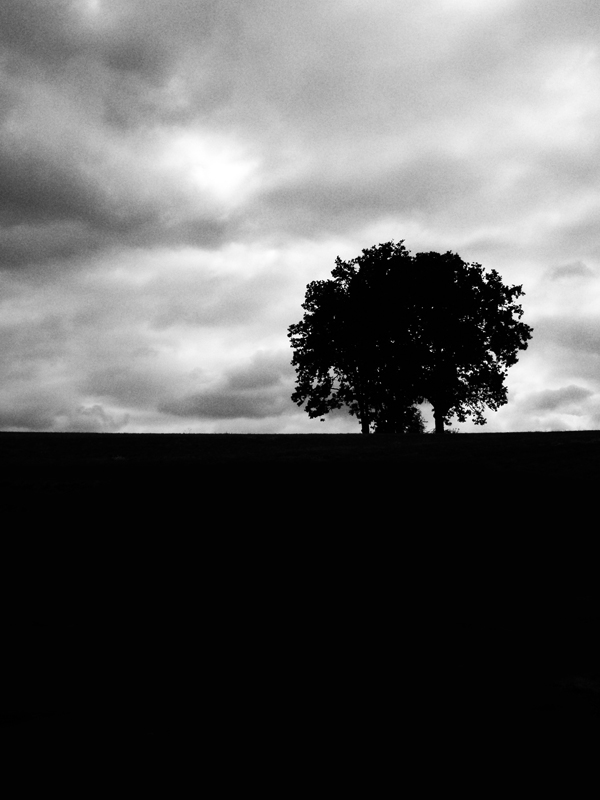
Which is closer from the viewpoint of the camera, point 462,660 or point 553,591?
point 462,660

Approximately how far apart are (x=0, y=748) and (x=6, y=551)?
4.15 metres

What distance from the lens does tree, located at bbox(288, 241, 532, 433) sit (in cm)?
4006

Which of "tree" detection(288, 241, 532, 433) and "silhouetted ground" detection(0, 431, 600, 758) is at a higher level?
"tree" detection(288, 241, 532, 433)

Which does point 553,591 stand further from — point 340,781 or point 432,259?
point 432,259

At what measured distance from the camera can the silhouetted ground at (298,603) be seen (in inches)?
190

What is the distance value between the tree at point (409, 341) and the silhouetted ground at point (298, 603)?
27522mm

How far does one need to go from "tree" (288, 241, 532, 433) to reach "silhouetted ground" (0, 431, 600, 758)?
2752 centimetres

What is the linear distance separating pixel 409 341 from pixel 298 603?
113 feet

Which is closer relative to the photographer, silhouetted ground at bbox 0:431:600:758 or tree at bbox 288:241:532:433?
silhouetted ground at bbox 0:431:600:758

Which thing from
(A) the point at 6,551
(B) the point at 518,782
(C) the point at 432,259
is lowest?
(B) the point at 518,782

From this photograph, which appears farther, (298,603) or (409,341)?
(409,341)

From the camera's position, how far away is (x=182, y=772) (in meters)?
4.01

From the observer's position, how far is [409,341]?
40.2 metres

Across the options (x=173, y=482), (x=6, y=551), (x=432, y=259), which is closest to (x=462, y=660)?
(x=6, y=551)
